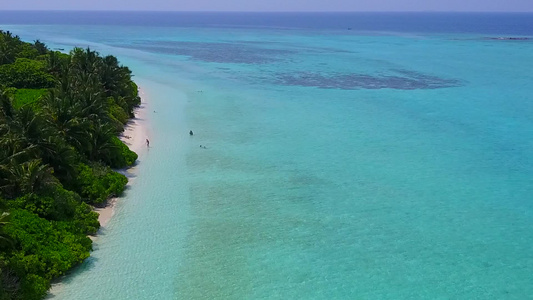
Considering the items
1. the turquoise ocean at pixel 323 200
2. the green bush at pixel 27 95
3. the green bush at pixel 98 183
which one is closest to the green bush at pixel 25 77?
the green bush at pixel 27 95

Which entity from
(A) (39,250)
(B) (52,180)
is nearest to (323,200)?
(B) (52,180)

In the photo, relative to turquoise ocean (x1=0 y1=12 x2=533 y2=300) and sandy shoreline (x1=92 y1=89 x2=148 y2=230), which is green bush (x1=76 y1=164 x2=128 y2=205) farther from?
turquoise ocean (x1=0 y1=12 x2=533 y2=300)

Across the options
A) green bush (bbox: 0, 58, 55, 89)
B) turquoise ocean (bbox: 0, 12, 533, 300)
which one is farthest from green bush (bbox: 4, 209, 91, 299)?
green bush (bbox: 0, 58, 55, 89)

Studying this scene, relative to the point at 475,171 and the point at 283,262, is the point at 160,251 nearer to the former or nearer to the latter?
the point at 283,262

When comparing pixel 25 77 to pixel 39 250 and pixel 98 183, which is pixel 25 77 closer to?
pixel 98 183

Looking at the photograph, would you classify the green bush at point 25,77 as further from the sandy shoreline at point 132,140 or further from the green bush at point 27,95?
the sandy shoreline at point 132,140

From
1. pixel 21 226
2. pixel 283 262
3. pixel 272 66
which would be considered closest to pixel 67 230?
pixel 21 226

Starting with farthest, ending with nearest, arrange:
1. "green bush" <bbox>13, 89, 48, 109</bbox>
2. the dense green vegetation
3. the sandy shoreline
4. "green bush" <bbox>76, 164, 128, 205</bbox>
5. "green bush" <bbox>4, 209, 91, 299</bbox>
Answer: "green bush" <bbox>13, 89, 48, 109</bbox> → "green bush" <bbox>76, 164, 128, 205</bbox> → the sandy shoreline → the dense green vegetation → "green bush" <bbox>4, 209, 91, 299</bbox>

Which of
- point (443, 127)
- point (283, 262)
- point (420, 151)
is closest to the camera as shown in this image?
point (283, 262)
